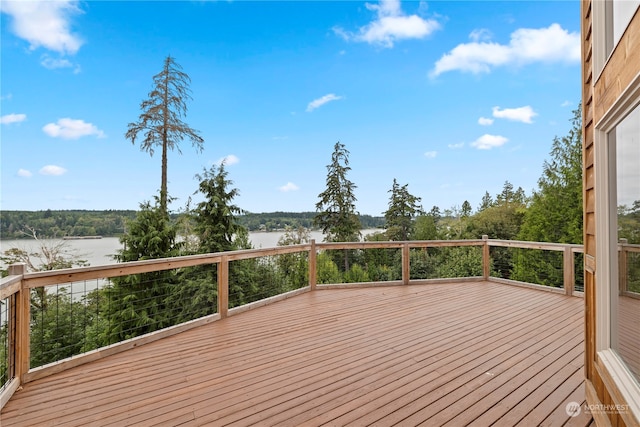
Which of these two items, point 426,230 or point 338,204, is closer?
point 426,230

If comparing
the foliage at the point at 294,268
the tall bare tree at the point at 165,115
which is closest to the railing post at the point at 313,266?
the foliage at the point at 294,268

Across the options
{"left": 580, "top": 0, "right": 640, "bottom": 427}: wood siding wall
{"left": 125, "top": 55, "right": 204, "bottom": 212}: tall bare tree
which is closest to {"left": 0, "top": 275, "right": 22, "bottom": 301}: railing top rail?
{"left": 580, "top": 0, "right": 640, "bottom": 427}: wood siding wall

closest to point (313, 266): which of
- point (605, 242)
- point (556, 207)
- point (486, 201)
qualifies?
point (605, 242)

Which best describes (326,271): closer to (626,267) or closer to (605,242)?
(605,242)

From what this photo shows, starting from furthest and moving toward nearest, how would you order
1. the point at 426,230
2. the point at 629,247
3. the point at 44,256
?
the point at 426,230 < the point at 44,256 < the point at 629,247

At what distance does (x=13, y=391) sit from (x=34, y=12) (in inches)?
318

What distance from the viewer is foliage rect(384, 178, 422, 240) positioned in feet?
49.3

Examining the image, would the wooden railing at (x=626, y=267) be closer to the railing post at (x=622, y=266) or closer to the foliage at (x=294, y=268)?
the railing post at (x=622, y=266)

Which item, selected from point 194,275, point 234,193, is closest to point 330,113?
point 234,193

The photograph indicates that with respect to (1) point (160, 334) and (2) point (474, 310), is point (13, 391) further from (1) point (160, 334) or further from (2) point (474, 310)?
(2) point (474, 310)

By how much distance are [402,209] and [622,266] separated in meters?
13.9

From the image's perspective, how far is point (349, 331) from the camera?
3.46 metres

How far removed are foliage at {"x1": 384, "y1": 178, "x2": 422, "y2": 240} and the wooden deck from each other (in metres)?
11.0

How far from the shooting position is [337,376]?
242 cm
